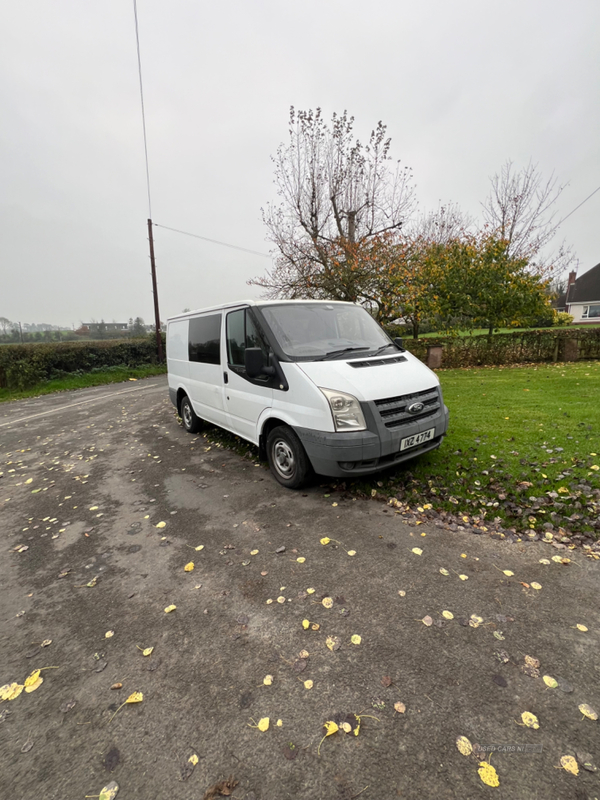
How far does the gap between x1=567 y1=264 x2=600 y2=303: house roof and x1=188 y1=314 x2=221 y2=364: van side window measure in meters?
55.6

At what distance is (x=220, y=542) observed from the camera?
3533 millimetres

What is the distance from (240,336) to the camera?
4879mm

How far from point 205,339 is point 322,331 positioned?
2170 mm

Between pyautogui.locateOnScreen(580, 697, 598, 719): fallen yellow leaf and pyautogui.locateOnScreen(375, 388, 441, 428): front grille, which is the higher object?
pyautogui.locateOnScreen(375, 388, 441, 428): front grille

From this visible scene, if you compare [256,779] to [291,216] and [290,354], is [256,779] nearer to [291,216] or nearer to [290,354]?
[290,354]

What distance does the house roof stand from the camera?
45372 mm

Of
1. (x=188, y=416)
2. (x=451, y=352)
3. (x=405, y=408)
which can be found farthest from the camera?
(x=451, y=352)

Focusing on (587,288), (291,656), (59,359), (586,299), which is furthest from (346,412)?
(587,288)

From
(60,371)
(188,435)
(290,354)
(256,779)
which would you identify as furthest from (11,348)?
(256,779)

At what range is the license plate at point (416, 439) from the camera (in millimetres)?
3943

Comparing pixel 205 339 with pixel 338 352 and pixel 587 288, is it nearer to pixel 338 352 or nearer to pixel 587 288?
pixel 338 352

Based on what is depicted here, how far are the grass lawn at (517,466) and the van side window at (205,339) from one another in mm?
2971

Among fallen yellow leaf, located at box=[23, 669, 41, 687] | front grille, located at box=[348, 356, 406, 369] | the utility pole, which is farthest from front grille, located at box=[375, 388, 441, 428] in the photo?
the utility pole

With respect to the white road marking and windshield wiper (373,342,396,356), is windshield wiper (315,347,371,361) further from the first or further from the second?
the white road marking
